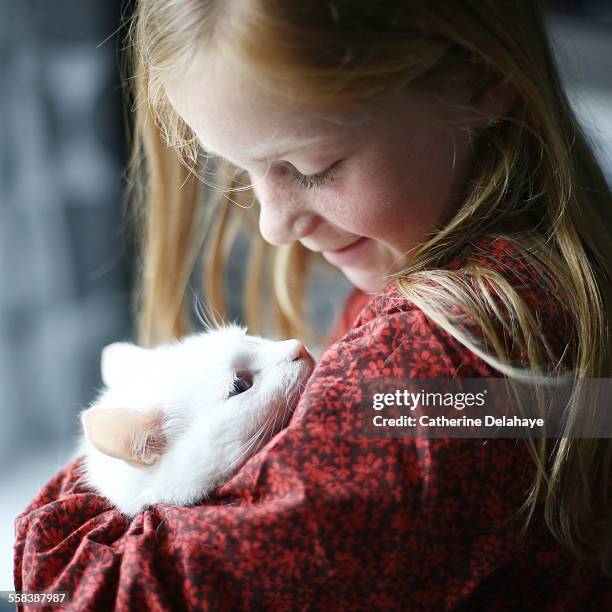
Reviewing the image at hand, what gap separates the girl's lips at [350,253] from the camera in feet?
2.48

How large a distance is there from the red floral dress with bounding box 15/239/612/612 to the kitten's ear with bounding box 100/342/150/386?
201mm

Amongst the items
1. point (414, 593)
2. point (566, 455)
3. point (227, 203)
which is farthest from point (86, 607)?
point (227, 203)

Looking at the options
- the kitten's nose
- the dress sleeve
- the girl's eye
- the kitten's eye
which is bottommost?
the dress sleeve

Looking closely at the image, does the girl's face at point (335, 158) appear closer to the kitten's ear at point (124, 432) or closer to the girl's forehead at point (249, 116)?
the girl's forehead at point (249, 116)

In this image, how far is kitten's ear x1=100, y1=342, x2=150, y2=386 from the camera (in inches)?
30.2

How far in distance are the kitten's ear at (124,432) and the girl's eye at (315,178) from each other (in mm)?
241

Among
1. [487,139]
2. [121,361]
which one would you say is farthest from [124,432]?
[487,139]

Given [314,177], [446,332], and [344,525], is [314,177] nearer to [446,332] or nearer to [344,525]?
[446,332]

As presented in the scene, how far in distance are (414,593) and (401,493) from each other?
0.27ft

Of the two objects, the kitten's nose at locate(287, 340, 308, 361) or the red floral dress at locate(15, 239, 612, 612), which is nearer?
the red floral dress at locate(15, 239, 612, 612)

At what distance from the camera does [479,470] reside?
0.56 meters

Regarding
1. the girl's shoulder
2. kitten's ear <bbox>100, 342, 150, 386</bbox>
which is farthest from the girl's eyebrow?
kitten's ear <bbox>100, 342, 150, 386</bbox>

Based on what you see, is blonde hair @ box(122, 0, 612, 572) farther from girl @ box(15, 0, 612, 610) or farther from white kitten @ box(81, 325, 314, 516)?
white kitten @ box(81, 325, 314, 516)

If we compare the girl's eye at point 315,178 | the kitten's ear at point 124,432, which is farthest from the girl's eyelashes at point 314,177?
the kitten's ear at point 124,432
